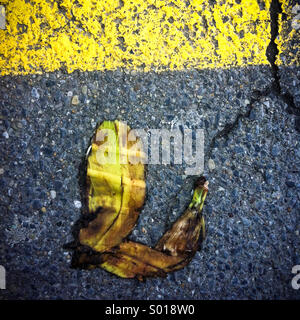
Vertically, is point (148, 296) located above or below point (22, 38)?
below

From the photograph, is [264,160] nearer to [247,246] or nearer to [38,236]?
[247,246]

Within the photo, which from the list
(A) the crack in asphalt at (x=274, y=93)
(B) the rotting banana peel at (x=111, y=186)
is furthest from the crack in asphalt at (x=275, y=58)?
Result: (B) the rotting banana peel at (x=111, y=186)

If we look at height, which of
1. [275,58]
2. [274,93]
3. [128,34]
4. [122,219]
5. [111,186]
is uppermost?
[128,34]

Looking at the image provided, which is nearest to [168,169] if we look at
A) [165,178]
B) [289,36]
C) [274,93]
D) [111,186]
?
[165,178]

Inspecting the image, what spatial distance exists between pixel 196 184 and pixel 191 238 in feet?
0.95

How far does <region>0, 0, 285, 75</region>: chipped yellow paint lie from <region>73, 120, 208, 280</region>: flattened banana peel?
1.26 ft

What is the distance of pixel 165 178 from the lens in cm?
153

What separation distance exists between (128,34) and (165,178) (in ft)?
2.54

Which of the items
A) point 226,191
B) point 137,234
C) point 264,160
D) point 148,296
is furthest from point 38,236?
point 264,160

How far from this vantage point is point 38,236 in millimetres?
1522

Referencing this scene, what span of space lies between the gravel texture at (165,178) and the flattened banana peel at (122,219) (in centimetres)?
5

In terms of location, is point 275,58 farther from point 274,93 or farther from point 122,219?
point 122,219

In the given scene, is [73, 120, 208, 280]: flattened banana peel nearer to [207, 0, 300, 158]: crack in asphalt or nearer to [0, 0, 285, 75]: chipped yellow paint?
[207, 0, 300, 158]: crack in asphalt

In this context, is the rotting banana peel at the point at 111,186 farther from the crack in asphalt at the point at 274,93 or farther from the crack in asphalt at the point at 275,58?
the crack in asphalt at the point at 275,58
